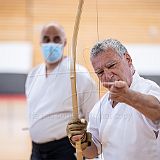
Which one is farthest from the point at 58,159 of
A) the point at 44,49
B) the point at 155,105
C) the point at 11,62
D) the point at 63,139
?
the point at 11,62

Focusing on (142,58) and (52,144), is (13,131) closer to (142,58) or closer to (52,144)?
(52,144)

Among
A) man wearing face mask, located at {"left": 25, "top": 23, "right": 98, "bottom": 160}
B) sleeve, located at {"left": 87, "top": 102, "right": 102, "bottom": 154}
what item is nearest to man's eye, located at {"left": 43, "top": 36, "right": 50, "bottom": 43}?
man wearing face mask, located at {"left": 25, "top": 23, "right": 98, "bottom": 160}

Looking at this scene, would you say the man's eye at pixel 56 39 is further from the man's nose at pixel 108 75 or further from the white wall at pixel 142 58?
the man's nose at pixel 108 75

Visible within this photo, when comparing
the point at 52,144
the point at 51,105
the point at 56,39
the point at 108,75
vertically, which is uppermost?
the point at 56,39

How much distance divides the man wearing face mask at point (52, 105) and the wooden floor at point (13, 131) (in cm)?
115

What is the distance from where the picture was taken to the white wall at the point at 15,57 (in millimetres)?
3914

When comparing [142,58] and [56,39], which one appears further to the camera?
[56,39]

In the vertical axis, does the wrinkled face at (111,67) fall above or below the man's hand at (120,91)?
above

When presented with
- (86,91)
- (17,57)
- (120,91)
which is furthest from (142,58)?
(17,57)

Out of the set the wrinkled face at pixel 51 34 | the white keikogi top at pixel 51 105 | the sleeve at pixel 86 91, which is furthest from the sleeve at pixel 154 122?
the wrinkled face at pixel 51 34

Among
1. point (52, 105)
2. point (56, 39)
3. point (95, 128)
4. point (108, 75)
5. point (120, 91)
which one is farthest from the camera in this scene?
point (56, 39)

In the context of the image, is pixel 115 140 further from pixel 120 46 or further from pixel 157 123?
pixel 120 46

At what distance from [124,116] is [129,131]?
53mm

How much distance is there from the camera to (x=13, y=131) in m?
4.34
